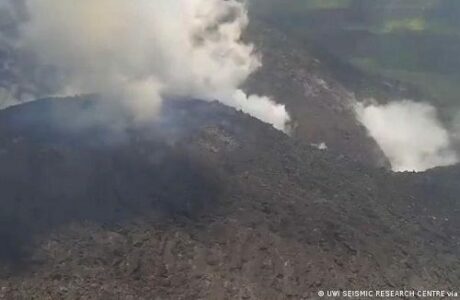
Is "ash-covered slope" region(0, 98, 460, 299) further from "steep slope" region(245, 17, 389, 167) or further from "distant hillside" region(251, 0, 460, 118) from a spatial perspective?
"distant hillside" region(251, 0, 460, 118)

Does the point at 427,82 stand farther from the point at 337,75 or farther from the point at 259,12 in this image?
the point at 259,12

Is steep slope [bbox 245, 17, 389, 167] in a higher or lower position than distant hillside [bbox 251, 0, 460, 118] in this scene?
lower

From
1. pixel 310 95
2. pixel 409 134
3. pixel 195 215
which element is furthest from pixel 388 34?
pixel 195 215

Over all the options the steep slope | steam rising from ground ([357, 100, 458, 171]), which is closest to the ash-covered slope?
the steep slope

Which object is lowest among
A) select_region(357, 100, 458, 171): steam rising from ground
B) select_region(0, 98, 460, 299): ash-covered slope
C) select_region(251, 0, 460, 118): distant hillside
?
select_region(0, 98, 460, 299): ash-covered slope

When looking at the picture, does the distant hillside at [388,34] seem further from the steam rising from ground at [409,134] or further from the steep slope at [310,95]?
the steep slope at [310,95]

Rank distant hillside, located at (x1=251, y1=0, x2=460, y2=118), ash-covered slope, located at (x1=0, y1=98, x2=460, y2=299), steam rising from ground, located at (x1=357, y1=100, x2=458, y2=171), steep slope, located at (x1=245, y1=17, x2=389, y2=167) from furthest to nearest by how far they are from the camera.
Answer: distant hillside, located at (x1=251, y1=0, x2=460, y2=118), steam rising from ground, located at (x1=357, y1=100, x2=458, y2=171), steep slope, located at (x1=245, y1=17, x2=389, y2=167), ash-covered slope, located at (x1=0, y1=98, x2=460, y2=299)

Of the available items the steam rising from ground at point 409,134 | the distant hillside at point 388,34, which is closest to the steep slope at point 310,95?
the steam rising from ground at point 409,134
